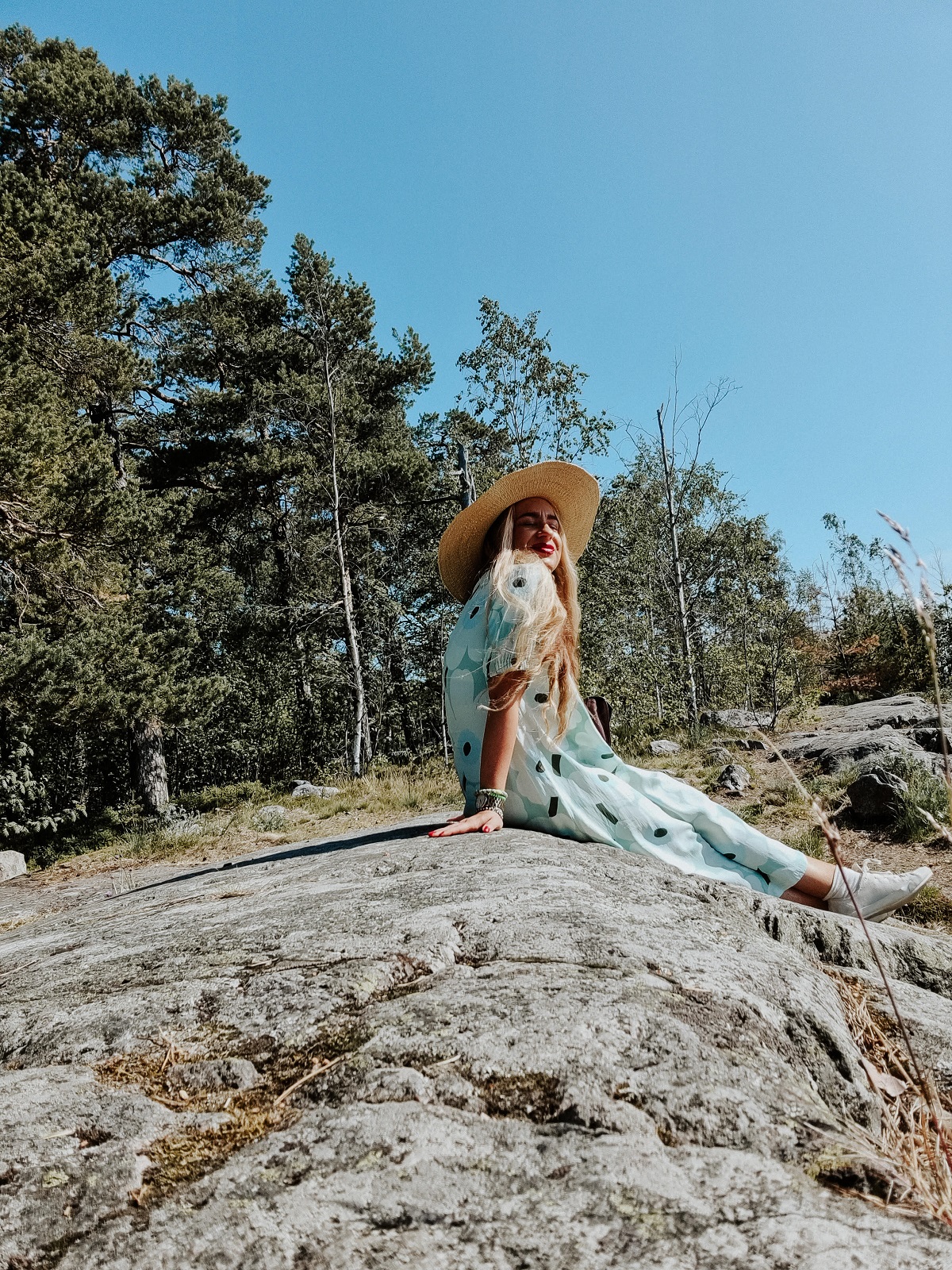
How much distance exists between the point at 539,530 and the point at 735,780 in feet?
21.1

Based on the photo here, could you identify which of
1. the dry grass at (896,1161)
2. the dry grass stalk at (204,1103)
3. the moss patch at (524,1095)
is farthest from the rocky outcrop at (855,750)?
the dry grass stalk at (204,1103)

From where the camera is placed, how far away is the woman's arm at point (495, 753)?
2693 mm

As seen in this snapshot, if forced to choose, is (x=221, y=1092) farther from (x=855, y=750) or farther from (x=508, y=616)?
(x=855, y=750)

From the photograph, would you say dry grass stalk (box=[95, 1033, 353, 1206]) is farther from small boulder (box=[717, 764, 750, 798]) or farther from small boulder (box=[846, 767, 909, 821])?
small boulder (box=[717, 764, 750, 798])

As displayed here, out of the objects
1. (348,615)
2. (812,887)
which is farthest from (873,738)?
(348,615)

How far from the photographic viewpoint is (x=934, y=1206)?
82 cm

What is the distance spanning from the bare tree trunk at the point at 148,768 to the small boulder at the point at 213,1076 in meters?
15.5

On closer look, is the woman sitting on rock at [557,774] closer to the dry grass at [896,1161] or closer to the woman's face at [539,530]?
the woman's face at [539,530]

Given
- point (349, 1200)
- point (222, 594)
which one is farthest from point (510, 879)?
point (222, 594)

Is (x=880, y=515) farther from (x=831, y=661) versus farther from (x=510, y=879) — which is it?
(x=831, y=661)

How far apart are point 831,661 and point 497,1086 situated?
105 feet

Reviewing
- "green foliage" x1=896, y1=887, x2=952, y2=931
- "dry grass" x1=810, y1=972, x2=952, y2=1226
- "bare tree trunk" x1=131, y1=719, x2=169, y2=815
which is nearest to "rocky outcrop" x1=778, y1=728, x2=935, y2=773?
"green foliage" x1=896, y1=887, x2=952, y2=931

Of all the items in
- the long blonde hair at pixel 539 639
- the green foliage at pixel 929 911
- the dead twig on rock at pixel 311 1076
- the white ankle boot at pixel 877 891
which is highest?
the long blonde hair at pixel 539 639

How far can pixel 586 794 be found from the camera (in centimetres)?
273
